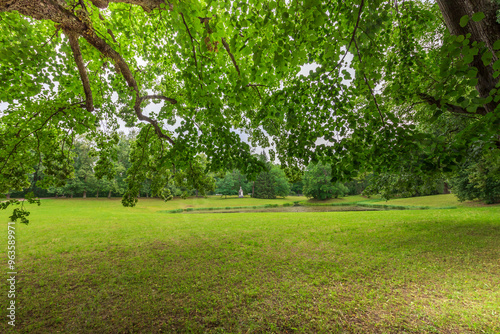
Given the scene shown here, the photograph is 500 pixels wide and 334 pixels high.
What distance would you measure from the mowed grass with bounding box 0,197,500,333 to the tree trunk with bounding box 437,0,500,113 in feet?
12.2

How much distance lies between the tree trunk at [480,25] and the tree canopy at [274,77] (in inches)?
0.5

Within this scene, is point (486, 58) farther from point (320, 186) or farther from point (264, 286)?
point (320, 186)

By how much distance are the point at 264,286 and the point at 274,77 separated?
14.9 ft

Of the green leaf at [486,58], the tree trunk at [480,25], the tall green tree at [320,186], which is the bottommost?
the tall green tree at [320,186]

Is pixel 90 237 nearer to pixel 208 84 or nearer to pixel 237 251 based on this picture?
pixel 237 251

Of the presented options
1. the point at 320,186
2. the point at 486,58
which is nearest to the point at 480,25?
the point at 486,58

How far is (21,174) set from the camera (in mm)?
5137

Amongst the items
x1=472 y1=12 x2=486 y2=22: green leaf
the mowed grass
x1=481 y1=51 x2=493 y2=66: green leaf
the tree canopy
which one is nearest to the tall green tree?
the mowed grass

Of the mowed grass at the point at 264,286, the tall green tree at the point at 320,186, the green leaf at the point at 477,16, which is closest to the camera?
the green leaf at the point at 477,16

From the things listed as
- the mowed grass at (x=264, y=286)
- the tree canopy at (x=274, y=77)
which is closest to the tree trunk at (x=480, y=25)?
the tree canopy at (x=274, y=77)

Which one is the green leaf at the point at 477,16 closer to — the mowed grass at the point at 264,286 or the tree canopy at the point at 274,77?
the tree canopy at the point at 274,77

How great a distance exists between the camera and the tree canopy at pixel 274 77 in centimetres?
215

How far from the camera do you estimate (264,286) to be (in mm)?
4297

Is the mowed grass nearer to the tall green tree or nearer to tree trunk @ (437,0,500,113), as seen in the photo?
tree trunk @ (437,0,500,113)
